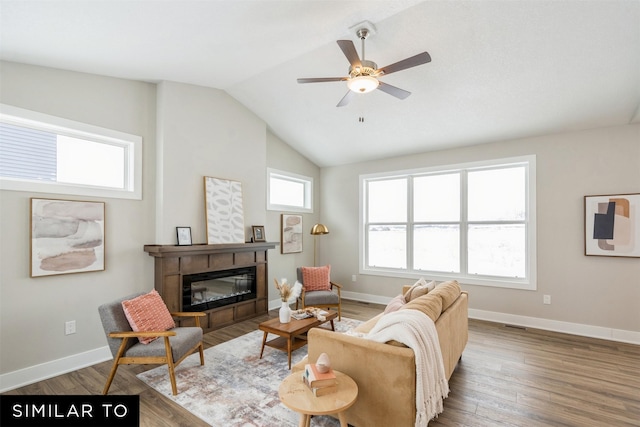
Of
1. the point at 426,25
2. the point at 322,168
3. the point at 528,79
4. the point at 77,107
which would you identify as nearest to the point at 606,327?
the point at 528,79

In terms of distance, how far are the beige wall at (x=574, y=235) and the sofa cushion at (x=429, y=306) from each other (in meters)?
2.79

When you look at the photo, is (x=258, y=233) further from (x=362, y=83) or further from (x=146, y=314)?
(x=362, y=83)

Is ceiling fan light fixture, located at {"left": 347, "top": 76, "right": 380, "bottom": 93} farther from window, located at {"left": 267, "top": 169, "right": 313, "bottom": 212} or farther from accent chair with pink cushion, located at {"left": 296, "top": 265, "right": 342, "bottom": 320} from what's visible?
window, located at {"left": 267, "top": 169, "right": 313, "bottom": 212}

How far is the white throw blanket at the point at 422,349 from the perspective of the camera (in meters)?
1.89

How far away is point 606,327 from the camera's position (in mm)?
3953

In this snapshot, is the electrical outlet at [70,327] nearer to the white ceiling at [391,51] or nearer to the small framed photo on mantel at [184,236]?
the small framed photo on mantel at [184,236]

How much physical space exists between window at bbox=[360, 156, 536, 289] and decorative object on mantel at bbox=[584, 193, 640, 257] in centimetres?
63

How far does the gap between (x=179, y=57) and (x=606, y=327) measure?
6.15 m

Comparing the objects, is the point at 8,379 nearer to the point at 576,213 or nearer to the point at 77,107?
the point at 77,107

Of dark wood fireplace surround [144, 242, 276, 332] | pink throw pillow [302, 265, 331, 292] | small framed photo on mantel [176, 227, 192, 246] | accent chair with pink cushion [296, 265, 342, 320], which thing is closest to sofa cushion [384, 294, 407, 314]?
accent chair with pink cushion [296, 265, 342, 320]

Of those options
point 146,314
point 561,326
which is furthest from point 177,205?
point 561,326

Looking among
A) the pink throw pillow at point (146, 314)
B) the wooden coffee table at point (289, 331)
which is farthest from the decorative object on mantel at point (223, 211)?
the wooden coffee table at point (289, 331)

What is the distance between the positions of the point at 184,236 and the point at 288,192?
2.42 meters

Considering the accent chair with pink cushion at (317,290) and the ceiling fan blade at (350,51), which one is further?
the accent chair with pink cushion at (317,290)
